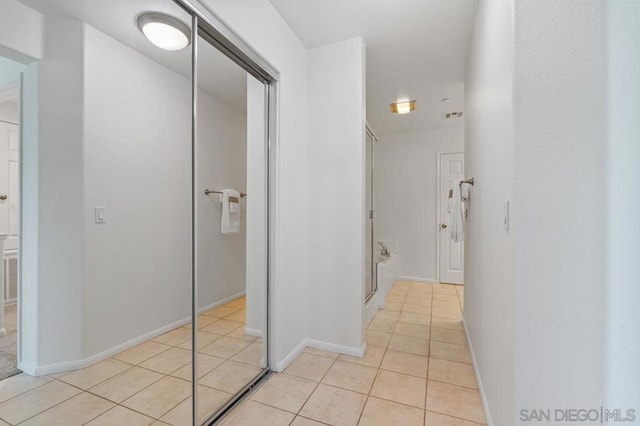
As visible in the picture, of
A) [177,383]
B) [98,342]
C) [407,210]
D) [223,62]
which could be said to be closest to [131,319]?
[98,342]

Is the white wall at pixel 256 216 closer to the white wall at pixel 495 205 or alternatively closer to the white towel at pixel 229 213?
the white towel at pixel 229 213

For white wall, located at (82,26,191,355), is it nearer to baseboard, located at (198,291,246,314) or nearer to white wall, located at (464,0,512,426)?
baseboard, located at (198,291,246,314)

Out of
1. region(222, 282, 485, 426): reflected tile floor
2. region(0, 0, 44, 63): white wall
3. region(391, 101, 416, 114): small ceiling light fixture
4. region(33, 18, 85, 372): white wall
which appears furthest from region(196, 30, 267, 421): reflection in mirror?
region(391, 101, 416, 114): small ceiling light fixture

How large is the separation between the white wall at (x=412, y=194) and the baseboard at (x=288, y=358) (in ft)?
9.13

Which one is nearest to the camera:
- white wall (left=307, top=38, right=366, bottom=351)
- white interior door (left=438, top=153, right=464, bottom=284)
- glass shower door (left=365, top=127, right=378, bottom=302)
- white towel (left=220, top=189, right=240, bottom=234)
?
white towel (left=220, top=189, right=240, bottom=234)

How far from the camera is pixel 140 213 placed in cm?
137

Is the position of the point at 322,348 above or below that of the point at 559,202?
below

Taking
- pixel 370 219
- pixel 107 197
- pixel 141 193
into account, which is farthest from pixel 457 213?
pixel 107 197

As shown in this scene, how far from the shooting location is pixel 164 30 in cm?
132

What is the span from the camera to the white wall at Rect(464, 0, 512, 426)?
1.05 meters

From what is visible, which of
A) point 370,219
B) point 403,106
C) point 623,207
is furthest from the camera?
point 403,106

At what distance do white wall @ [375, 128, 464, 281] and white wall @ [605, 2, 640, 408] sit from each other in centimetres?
389

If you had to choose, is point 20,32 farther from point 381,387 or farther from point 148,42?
point 381,387

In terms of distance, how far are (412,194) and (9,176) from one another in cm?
476
